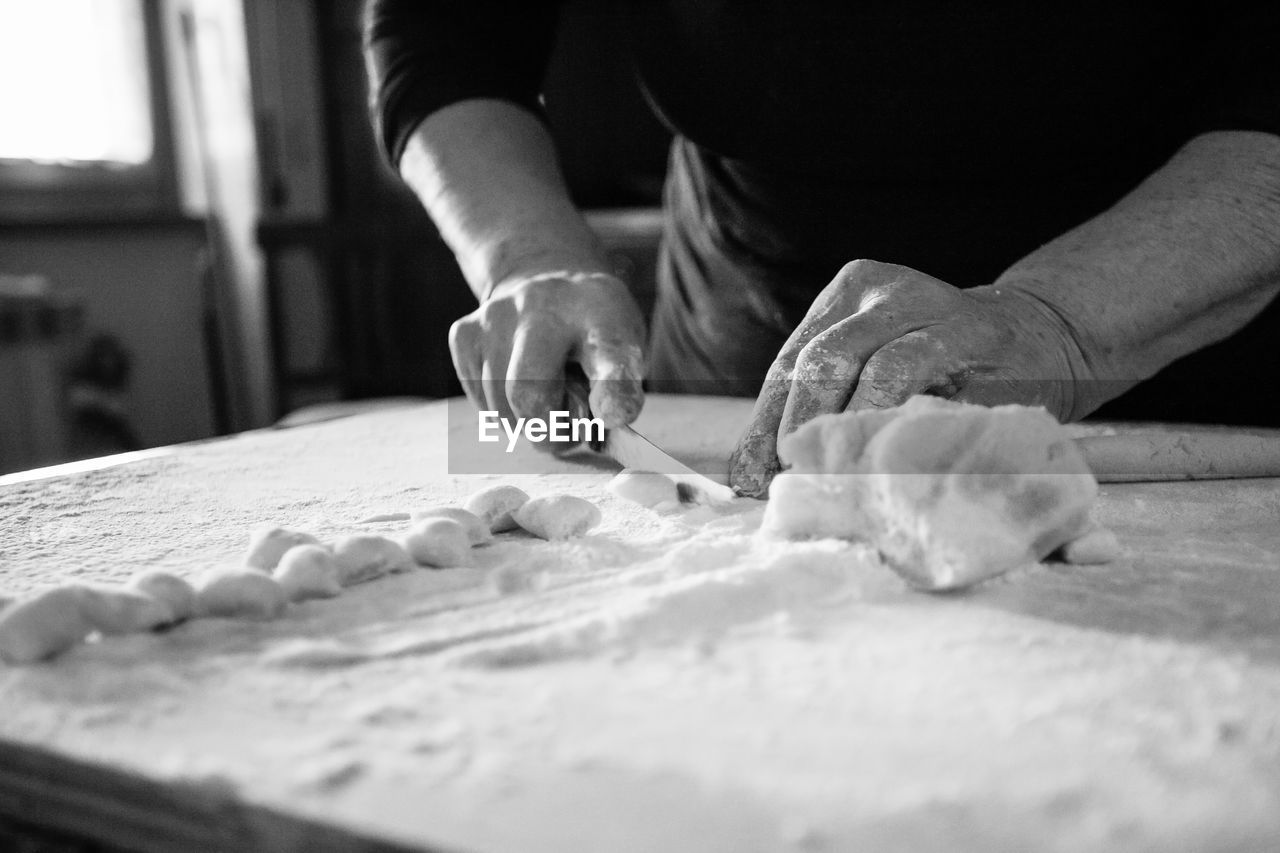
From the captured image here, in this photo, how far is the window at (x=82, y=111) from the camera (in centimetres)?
270

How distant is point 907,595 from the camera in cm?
60

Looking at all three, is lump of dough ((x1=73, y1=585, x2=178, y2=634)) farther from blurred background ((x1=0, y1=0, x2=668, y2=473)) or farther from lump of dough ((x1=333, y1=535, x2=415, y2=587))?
blurred background ((x1=0, y1=0, x2=668, y2=473))

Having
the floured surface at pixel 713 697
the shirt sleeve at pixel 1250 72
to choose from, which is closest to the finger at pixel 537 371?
the floured surface at pixel 713 697

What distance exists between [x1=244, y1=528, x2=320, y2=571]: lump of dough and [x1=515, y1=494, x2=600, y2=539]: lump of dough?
15 cm

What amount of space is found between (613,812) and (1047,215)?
39.9 inches

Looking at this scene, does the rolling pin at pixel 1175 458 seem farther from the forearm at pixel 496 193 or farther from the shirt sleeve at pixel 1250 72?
the forearm at pixel 496 193

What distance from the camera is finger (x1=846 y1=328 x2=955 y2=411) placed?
76 cm

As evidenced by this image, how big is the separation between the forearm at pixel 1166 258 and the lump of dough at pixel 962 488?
28cm

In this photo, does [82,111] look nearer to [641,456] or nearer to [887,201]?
[887,201]

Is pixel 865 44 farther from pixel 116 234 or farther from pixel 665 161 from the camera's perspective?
pixel 116 234

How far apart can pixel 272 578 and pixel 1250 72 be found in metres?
0.91

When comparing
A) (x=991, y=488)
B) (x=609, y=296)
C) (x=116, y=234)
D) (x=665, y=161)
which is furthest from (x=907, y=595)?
(x=116, y=234)

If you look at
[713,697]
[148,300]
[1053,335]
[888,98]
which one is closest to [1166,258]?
[1053,335]

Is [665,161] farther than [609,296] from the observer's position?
Yes
